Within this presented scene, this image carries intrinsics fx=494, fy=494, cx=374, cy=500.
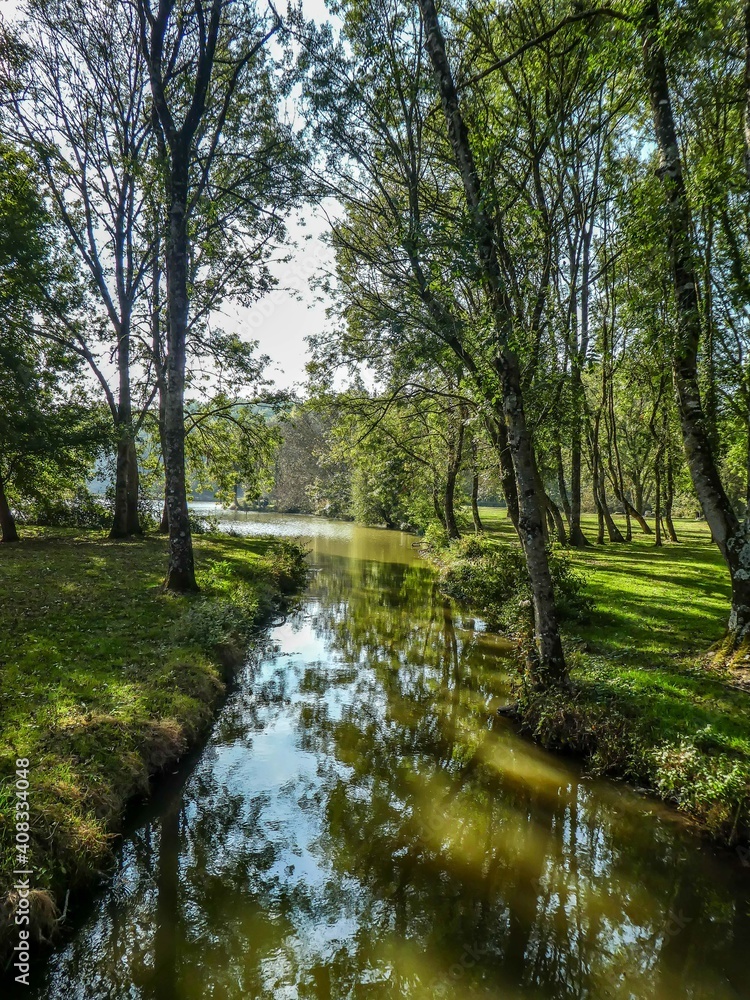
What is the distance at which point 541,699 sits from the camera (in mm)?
8359

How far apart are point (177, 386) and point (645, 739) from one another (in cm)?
1231

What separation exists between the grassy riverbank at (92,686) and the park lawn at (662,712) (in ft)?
19.9

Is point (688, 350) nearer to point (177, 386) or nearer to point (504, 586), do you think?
point (504, 586)

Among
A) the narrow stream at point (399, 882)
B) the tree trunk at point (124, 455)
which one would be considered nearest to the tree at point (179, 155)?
the narrow stream at point (399, 882)

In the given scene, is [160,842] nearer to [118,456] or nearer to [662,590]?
[662,590]

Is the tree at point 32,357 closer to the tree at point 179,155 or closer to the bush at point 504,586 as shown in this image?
the tree at point 179,155

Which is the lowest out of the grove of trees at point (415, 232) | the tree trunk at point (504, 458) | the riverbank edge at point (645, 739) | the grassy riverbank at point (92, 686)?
the riverbank edge at point (645, 739)

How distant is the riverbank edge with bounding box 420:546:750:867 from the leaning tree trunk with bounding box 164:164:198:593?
29.0 feet

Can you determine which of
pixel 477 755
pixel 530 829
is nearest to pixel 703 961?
pixel 530 829

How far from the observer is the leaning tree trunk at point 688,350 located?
8.30m

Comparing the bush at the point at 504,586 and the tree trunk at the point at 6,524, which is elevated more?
the tree trunk at the point at 6,524

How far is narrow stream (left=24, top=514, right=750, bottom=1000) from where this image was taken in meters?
4.27

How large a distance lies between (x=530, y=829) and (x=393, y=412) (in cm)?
2022

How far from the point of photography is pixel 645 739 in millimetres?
7156
